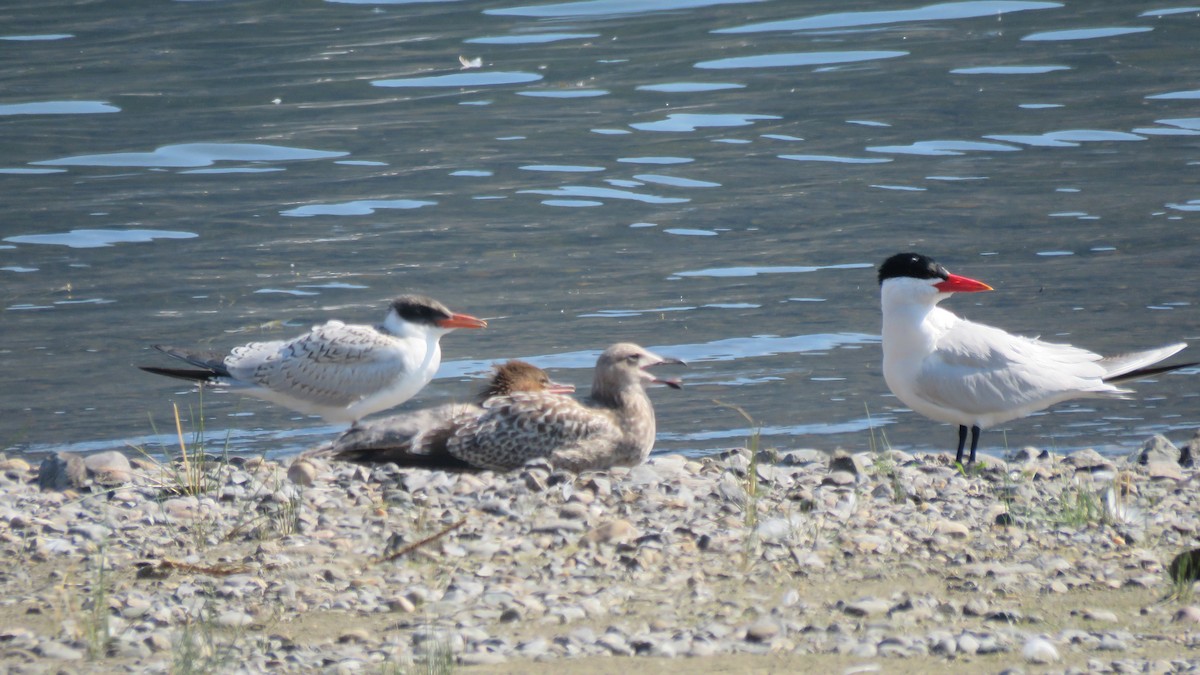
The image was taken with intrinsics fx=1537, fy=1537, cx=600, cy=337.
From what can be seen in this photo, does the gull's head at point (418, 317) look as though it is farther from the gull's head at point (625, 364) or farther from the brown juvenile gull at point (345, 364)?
the gull's head at point (625, 364)

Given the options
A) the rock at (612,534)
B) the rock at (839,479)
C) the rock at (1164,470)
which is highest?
the rock at (612,534)

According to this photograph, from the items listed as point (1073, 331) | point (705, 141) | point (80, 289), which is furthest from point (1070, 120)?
point (80, 289)

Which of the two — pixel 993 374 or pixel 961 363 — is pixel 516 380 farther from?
pixel 993 374

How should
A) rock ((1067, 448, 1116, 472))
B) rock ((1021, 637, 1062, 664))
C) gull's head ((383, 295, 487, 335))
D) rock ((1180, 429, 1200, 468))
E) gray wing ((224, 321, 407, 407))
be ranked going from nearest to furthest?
rock ((1021, 637, 1062, 664)) < rock ((1067, 448, 1116, 472)) < rock ((1180, 429, 1200, 468)) < gray wing ((224, 321, 407, 407)) < gull's head ((383, 295, 487, 335))

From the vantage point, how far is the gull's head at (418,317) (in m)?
8.73

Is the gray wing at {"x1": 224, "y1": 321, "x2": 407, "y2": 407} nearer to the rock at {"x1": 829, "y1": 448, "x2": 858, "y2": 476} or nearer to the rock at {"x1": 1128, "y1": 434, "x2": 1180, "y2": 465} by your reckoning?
the rock at {"x1": 829, "y1": 448, "x2": 858, "y2": 476}

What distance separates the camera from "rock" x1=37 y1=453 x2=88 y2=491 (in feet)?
23.2

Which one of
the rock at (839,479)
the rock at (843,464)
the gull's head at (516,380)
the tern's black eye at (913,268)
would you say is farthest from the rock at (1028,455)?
the gull's head at (516,380)

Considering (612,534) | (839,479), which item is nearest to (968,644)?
(612,534)

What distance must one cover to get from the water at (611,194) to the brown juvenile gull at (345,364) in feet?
1.98

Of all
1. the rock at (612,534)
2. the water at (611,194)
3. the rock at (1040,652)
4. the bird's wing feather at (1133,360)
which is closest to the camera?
the rock at (1040,652)

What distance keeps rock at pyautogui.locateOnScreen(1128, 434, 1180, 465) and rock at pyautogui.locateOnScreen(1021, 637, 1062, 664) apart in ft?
11.5

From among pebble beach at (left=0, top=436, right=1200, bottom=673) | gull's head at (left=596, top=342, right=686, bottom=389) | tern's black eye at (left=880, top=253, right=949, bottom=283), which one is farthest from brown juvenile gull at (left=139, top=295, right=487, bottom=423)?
tern's black eye at (left=880, top=253, right=949, bottom=283)

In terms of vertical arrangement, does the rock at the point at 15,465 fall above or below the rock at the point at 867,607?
below
